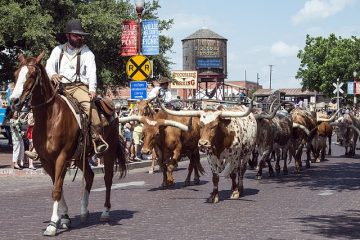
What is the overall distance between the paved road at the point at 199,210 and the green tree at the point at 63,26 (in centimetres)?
985

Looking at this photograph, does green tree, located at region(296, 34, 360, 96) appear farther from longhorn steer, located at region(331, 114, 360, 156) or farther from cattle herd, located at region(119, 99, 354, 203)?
cattle herd, located at region(119, 99, 354, 203)

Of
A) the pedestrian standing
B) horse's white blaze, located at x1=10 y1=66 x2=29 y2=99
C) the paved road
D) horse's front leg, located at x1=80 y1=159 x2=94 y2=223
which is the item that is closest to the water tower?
the pedestrian standing

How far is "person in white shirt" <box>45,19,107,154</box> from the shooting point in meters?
9.65

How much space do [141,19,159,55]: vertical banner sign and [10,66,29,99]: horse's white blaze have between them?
A: 42.0ft

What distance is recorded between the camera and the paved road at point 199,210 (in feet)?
29.2

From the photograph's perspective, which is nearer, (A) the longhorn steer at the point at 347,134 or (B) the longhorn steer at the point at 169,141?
(B) the longhorn steer at the point at 169,141

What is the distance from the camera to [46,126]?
892 cm

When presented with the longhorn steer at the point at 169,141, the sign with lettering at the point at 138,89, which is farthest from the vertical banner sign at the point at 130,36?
the longhorn steer at the point at 169,141

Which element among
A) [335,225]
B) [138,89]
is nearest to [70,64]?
[335,225]

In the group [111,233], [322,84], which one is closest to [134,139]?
[111,233]

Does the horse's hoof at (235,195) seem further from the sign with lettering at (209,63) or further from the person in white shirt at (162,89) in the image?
the sign with lettering at (209,63)

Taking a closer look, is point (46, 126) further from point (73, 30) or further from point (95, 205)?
point (95, 205)

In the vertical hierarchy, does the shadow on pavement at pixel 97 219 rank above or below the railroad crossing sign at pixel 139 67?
below

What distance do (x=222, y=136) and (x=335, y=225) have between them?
344 centimetres
